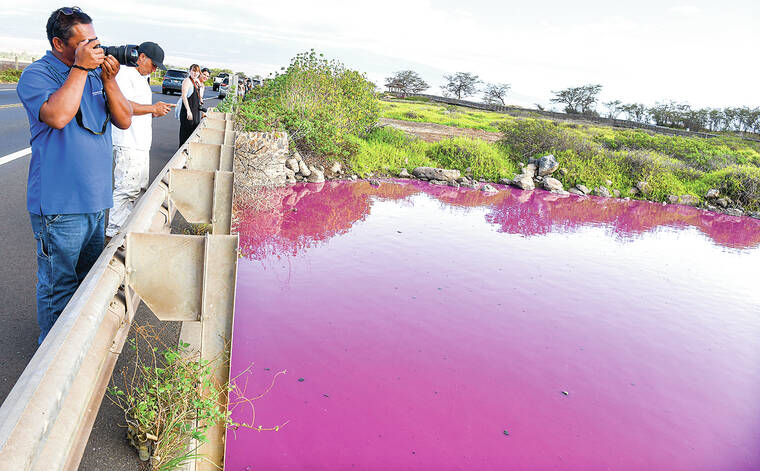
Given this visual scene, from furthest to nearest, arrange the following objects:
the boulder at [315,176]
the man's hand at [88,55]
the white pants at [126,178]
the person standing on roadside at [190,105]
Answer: the boulder at [315,176]
the person standing on roadside at [190,105]
the white pants at [126,178]
the man's hand at [88,55]

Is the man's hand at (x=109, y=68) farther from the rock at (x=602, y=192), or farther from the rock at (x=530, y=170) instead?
the rock at (x=602, y=192)

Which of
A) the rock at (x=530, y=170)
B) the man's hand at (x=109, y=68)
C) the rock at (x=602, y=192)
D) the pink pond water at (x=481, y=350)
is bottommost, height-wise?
the pink pond water at (x=481, y=350)

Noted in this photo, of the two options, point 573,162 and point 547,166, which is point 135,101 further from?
point 573,162

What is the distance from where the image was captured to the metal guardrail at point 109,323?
53.9 inches

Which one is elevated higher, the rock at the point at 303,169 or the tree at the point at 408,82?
the tree at the point at 408,82

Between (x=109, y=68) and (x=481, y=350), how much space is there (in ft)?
15.8

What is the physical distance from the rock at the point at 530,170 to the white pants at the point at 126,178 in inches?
710

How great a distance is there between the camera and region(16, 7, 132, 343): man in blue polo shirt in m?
2.54

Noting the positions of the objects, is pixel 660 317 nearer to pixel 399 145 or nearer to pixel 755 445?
pixel 755 445

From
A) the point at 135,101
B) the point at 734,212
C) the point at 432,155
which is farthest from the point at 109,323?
the point at 734,212

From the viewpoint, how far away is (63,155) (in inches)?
108

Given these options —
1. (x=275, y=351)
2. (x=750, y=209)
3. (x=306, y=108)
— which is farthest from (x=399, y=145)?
(x=275, y=351)

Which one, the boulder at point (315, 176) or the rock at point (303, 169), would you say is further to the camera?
the boulder at point (315, 176)

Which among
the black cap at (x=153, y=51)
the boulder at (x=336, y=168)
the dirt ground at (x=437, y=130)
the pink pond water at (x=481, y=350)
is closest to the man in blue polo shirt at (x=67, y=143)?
the black cap at (x=153, y=51)
